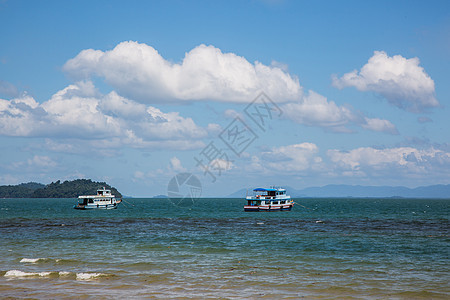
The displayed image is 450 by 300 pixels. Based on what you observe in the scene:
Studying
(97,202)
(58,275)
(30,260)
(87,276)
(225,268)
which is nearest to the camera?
(87,276)

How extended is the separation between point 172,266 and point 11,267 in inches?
409

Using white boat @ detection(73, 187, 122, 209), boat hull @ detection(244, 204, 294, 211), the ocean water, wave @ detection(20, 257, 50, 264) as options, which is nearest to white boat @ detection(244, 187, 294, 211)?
boat hull @ detection(244, 204, 294, 211)

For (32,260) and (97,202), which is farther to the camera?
(97,202)

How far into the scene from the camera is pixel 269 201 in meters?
113

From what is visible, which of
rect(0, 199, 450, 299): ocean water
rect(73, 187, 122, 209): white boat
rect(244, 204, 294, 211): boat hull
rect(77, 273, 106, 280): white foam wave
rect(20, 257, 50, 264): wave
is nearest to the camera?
rect(0, 199, 450, 299): ocean water

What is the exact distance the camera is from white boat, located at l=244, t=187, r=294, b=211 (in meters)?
113

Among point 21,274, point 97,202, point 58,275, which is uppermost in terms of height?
point 97,202

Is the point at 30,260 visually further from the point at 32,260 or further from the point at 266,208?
the point at 266,208

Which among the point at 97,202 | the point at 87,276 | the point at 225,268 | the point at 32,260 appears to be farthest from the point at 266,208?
the point at 87,276

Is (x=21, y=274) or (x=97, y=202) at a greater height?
(x=97, y=202)

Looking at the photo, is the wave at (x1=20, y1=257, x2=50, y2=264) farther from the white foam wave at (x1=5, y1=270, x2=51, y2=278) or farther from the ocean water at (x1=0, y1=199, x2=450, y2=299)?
the white foam wave at (x1=5, y1=270, x2=51, y2=278)

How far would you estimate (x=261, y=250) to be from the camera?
3650 cm

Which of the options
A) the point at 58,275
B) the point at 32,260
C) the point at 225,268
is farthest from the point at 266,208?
the point at 58,275

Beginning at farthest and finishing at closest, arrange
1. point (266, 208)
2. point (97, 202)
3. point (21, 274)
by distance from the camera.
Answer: point (97, 202)
point (266, 208)
point (21, 274)
